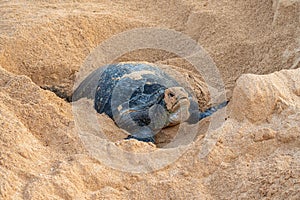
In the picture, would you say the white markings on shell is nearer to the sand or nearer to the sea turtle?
the sea turtle

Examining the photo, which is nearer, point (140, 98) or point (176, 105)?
point (176, 105)

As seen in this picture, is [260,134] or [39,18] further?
[39,18]

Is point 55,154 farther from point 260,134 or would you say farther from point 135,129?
point 260,134

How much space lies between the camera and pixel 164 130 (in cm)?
296

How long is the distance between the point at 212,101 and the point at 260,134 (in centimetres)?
117

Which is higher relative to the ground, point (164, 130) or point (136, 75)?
point (136, 75)

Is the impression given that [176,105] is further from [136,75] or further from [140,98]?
[136,75]

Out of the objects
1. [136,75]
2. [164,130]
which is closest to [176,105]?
[164,130]

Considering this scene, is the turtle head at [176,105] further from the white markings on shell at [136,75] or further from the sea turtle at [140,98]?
the white markings on shell at [136,75]

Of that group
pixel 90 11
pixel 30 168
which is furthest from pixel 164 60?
pixel 30 168

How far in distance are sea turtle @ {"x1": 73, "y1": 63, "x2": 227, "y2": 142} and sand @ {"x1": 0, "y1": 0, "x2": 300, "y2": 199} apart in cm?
9

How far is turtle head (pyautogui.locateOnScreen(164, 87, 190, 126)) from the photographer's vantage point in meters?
2.93

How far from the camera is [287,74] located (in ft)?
8.53

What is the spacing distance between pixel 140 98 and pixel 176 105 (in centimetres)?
28
